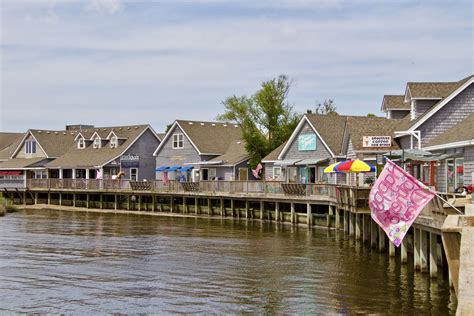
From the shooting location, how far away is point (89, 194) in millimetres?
70938

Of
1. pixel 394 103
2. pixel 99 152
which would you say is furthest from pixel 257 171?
pixel 99 152

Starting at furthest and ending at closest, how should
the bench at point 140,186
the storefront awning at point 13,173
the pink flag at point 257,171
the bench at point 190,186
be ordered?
the storefront awning at point 13,173 < the bench at point 140,186 < the pink flag at point 257,171 < the bench at point 190,186

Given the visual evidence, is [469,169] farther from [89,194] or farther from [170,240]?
[89,194]

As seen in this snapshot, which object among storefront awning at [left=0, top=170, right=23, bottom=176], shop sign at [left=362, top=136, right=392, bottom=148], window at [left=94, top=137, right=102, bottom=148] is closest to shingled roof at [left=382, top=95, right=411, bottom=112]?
shop sign at [left=362, top=136, right=392, bottom=148]

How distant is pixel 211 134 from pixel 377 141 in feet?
92.2

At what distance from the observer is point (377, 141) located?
43.9m

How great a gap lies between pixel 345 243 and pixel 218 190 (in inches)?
754

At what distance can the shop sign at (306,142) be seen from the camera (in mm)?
53938

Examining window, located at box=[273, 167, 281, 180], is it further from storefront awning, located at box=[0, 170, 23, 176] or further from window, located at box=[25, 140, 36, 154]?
window, located at box=[25, 140, 36, 154]

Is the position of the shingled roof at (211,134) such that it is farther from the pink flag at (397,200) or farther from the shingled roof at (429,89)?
the pink flag at (397,200)

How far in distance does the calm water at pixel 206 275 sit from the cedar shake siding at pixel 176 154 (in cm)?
2364

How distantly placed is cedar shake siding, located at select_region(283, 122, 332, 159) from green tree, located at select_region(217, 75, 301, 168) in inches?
264

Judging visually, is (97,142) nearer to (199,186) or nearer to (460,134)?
(199,186)

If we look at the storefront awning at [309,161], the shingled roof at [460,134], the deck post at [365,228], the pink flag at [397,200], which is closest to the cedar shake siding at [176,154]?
the storefront awning at [309,161]
